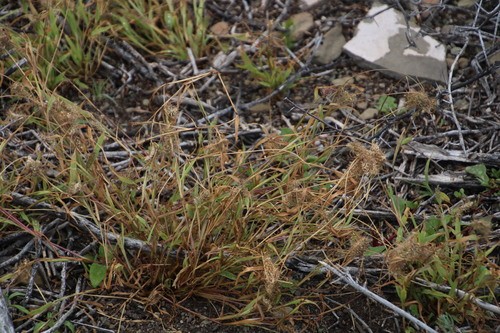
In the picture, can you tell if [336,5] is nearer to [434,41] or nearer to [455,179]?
[434,41]

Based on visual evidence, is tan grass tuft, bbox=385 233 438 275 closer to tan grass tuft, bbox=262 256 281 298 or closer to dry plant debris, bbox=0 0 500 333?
dry plant debris, bbox=0 0 500 333

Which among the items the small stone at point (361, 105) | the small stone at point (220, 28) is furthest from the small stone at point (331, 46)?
the small stone at point (220, 28)

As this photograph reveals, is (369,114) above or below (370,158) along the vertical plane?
below

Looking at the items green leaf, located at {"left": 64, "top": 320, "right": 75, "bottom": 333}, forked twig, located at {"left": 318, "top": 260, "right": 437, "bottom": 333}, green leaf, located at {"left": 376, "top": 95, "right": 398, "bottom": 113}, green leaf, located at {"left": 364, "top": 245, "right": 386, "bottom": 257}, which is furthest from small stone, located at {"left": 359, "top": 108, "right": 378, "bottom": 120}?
green leaf, located at {"left": 64, "top": 320, "right": 75, "bottom": 333}

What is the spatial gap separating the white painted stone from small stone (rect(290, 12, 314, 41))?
0.79 feet

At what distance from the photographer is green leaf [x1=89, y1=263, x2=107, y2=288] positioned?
2.48 m

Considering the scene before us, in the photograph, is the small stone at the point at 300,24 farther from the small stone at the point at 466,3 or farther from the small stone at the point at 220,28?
the small stone at the point at 466,3

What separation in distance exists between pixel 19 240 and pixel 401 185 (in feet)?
4.82

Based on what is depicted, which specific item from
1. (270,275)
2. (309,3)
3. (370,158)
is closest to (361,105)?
(309,3)

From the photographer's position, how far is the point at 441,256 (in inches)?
93.5

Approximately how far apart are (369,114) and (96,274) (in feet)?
4.47

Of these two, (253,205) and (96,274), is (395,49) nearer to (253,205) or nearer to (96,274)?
(253,205)

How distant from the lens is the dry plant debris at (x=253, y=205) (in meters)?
2.41

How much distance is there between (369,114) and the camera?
124 inches
